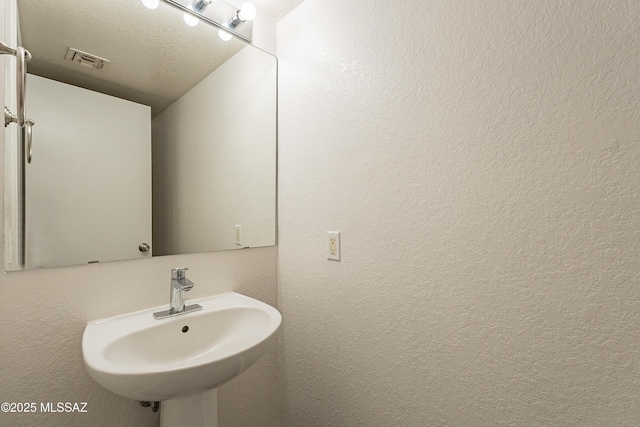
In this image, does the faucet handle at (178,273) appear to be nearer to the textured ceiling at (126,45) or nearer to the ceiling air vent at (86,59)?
the textured ceiling at (126,45)

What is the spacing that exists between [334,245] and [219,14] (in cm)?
110

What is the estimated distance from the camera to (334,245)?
3.87ft

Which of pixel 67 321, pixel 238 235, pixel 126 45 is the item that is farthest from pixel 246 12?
pixel 67 321

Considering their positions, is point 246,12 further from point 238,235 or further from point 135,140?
point 238,235

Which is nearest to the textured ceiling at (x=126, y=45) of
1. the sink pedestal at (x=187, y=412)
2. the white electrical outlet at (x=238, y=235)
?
the white electrical outlet at (x=238, y=235)

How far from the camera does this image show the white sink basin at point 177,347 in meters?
0.70

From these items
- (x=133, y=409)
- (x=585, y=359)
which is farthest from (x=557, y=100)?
(x=133, y=409)

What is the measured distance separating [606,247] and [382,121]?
68 cm

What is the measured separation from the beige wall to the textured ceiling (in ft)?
0.36

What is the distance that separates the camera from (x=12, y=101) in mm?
861

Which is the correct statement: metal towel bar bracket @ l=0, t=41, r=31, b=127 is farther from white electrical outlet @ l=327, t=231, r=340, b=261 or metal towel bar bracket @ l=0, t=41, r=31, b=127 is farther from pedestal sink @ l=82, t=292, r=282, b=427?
white electrical outlet @ l=327, t=231, r=340, b=261

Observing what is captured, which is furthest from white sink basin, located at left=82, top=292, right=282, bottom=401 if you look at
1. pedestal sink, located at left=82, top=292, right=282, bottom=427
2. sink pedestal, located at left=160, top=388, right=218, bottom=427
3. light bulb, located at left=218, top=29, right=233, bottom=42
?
light bulb, located at left=218, top=29, right=233, bottom=42

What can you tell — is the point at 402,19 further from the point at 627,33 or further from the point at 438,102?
the point at 627,33

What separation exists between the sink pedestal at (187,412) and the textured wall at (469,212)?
0.45m
